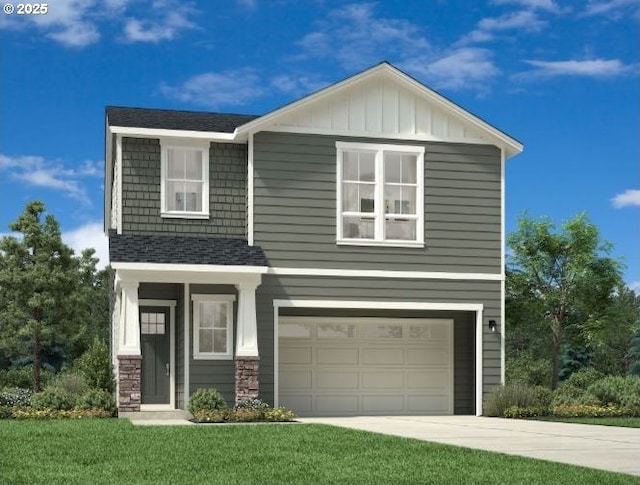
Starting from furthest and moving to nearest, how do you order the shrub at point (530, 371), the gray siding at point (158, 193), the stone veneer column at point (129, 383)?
1. the shrub at point (530, 371)
2. the gray siding at point (158, 193)
3. the stone veneer column at point (129, 383)

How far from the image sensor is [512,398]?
22.9 metres

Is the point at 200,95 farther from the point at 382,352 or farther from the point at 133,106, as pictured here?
the point at 382,352

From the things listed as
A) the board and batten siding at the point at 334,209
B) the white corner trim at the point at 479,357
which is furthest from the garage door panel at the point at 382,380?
the board and batten siding at the point at 334,209

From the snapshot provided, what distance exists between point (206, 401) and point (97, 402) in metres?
2.51

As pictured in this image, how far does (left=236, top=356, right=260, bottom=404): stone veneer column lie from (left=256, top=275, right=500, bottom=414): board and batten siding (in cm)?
83

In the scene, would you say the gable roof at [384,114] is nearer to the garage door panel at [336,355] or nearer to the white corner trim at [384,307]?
the white corner trim at [384,307]

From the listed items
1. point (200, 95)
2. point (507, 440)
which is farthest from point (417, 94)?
point (507, 440)

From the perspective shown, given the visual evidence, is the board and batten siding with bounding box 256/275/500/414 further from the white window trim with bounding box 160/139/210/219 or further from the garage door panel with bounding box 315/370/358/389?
the white window trim with bounding box 160/139/210/219

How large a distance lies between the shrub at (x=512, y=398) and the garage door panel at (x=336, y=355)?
351 cm

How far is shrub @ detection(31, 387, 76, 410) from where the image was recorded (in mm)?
21219

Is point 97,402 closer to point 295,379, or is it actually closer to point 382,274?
point 295,379

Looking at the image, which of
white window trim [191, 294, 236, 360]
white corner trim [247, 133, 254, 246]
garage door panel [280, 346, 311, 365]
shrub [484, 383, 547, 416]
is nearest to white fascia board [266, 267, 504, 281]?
white corner trim [247, 133, 254, 246]

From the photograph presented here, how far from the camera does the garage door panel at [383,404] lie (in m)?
24.8

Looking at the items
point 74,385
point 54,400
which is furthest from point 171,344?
point 54,400
